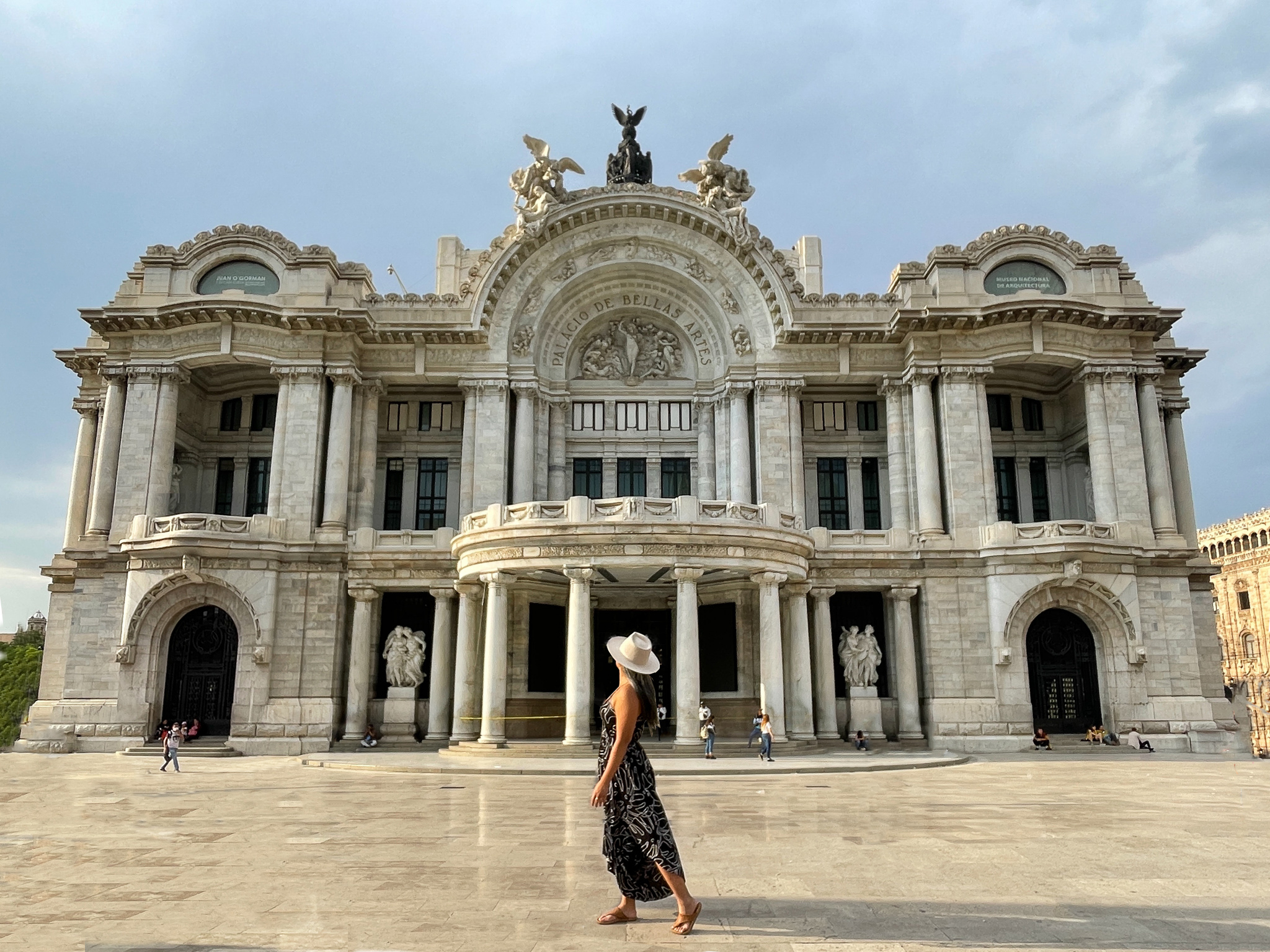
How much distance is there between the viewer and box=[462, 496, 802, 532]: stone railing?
32.5 m

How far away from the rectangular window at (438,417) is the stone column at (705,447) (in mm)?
11278

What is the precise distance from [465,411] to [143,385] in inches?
530

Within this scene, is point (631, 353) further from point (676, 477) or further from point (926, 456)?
point (926, 456)

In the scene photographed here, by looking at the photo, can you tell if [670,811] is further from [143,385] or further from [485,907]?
[143,385]

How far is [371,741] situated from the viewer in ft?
121

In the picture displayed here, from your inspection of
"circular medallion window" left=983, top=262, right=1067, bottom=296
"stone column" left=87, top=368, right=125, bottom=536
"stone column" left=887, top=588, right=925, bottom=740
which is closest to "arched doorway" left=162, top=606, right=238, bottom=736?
"stone column" left=87, top=368, right=125, bottom=536

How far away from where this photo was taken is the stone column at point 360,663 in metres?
37.9

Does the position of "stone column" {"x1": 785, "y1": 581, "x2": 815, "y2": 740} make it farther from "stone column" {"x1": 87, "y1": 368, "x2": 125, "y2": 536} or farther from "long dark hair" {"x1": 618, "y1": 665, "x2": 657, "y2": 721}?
"stone column" {"x1": 87, "y1": 368, "x2": 125, "y2": 536}

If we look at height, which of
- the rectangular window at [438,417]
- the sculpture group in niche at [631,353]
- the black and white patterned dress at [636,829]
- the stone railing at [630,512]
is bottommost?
the black and white patterned dress at [636,829]

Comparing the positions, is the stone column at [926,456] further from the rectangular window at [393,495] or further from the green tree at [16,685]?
the green tree at [16,685]

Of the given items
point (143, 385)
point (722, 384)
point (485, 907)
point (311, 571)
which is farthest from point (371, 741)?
point (485, 907)

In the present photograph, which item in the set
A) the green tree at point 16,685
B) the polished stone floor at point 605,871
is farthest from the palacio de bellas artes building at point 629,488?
the green tree at point 16,685

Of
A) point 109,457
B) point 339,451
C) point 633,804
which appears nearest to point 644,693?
point 633,804

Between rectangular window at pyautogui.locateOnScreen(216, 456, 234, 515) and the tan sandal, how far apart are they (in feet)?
131
